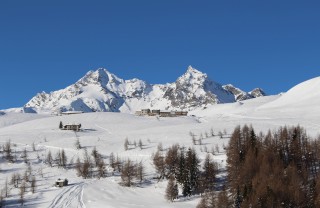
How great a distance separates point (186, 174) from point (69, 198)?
95.4ft

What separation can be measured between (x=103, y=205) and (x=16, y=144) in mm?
89435

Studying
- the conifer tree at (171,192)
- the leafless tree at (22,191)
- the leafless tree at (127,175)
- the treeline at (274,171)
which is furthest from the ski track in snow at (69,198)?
the treeline at (274,171)

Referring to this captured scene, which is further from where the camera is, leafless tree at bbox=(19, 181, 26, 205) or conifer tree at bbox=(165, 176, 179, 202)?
conifer tree at bbox=(165, 176, 179, 202)

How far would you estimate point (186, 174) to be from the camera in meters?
122

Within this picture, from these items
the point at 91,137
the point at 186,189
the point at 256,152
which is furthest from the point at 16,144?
the point at 256,152

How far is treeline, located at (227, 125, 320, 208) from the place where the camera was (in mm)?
88500

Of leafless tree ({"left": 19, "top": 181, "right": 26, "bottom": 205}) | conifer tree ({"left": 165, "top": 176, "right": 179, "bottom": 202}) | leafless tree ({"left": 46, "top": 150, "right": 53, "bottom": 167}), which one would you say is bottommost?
conifer tree ({"left": 165, "top": 176, "right": 179, "bottom": 202})

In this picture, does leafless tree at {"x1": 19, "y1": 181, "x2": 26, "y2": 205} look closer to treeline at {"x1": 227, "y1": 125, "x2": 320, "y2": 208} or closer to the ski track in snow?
the ski track in snow

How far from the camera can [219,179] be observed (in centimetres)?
12750

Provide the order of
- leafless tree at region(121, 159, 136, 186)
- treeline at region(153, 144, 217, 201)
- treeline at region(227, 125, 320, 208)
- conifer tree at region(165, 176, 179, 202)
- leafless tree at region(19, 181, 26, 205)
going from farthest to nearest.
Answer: leafless tree at region(121, 159, 136, 186) → treeline at region(153, 144, 217, 201) → conifer tree at region(165, 176, 179, 202) → leafless tree at region(19, 181, 26, 205) → treeline at region(227, 125, 320, 208)

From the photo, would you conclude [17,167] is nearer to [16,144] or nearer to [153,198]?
[16,144]

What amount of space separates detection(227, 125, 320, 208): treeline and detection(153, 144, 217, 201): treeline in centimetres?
640

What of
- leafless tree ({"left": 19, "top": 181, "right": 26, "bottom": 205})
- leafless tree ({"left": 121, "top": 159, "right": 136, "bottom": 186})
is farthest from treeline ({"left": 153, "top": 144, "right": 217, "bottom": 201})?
leafless tree ({"left": 19, "top": 181, "right": 26, "bottom": 205})

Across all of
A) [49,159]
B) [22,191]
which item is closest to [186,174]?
[22,191]
